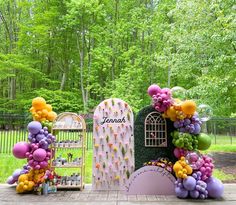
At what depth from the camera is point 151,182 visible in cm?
543

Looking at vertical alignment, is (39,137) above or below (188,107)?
below

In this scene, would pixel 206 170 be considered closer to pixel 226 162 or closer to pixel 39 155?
pixel 39 155

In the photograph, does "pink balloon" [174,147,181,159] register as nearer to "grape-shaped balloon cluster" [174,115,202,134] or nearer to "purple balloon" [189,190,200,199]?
"grape-shaped balloon cluster" [174,115,202,134]

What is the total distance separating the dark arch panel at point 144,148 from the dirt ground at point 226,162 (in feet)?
6.83

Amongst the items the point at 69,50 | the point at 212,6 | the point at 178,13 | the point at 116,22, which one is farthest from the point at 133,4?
the point at 212,6

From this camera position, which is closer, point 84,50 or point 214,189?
point 214,189

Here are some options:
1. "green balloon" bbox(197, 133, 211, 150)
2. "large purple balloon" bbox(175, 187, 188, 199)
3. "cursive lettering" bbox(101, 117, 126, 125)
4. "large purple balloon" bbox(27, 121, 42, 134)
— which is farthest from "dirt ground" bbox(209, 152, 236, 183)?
"large purple balloon" bbox(27, 121, 42, 134)

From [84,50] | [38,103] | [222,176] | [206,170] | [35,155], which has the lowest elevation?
[222,176]

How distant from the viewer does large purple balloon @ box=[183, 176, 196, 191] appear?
491 centimetres

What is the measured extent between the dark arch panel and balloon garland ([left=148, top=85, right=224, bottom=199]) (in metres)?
0.26

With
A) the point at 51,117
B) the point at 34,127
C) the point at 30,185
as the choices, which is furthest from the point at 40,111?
the point at 30,185

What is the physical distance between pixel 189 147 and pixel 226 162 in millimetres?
4960

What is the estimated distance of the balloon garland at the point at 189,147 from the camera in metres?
4.99

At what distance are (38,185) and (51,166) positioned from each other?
43 cm
